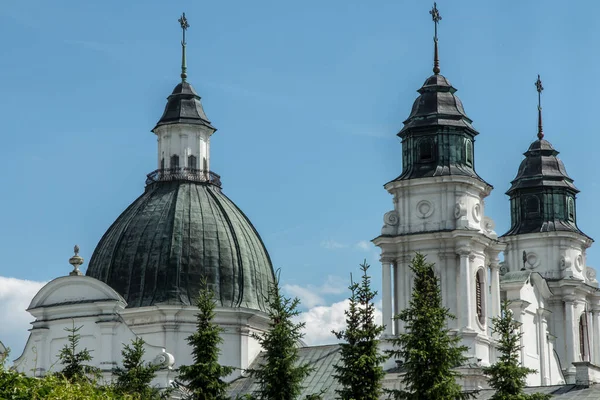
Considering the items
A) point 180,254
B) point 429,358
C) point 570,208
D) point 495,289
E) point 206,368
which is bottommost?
point 429,358

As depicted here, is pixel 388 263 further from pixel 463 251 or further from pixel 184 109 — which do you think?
pixel 184 109

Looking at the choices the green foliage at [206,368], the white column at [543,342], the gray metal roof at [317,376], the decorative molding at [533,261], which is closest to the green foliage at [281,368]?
the green foliage at [206,368]

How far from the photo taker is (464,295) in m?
71.6

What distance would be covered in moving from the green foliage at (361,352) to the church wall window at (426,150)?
1840cm

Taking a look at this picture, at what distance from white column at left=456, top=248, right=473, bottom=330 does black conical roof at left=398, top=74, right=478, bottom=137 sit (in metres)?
6.38

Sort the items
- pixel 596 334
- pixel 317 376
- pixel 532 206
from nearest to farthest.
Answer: pixel 317 376
pixel 532 206
pixel 596 334

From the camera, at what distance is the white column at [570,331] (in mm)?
87750

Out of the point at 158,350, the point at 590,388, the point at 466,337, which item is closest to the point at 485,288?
the point at 466,337

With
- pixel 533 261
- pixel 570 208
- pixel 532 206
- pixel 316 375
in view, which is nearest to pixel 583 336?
pixel 533 261

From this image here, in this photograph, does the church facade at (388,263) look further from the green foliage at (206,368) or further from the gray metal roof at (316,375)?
the green foliage at (206,368)

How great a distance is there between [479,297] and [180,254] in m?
14.9

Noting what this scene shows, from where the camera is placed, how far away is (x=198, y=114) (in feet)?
279

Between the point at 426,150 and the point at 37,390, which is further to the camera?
the point at 426,150

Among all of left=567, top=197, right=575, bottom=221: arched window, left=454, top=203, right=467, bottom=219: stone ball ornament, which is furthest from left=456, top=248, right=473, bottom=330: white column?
left=567, top=197, right=575, bottom=221: arched window
